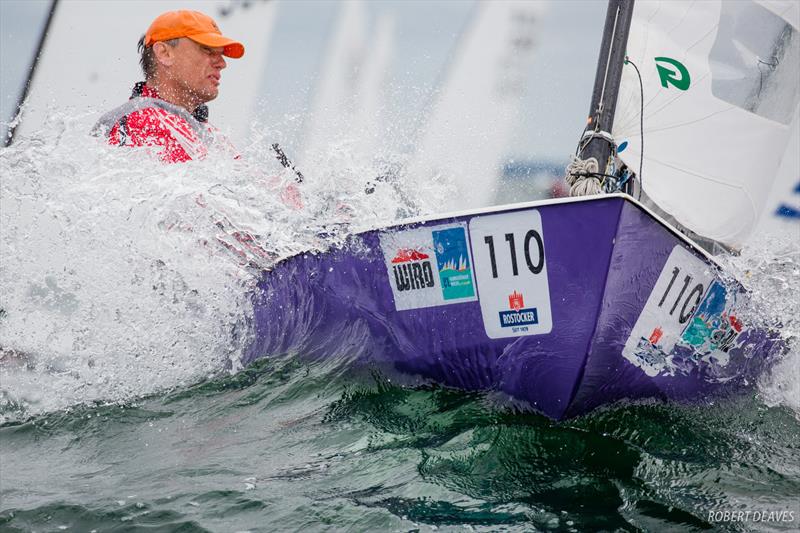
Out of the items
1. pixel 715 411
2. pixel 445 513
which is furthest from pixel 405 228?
pixel 715 411

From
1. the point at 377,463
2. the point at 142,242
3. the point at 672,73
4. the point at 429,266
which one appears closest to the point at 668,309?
the point at 429,266

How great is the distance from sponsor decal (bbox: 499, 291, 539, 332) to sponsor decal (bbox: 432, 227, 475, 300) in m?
0.09

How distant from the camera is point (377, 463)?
6.55 feet

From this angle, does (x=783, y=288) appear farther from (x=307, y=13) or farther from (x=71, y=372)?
(x=307, y=13)

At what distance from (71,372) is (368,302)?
822mm

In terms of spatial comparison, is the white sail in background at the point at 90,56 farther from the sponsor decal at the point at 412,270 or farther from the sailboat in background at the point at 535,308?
the sponsor decal at the point at 412,270

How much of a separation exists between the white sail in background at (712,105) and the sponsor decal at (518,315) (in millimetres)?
1188

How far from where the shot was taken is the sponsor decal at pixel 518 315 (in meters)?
2.23

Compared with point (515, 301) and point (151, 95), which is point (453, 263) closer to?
point (515, 301)

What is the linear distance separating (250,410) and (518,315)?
690 millimetres

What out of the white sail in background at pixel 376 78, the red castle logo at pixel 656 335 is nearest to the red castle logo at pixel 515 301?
the red castle logo at pixel 656 335

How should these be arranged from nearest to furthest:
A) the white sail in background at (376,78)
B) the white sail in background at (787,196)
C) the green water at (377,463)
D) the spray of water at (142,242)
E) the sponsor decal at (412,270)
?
the green water at (377,463) < the sponsor decal at (412,270) < the spray of water at (142,242) < the white sail in background at (787,196) < the white sail in background at (376,78)

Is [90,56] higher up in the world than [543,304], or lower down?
higher up

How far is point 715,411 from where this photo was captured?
2479mm
